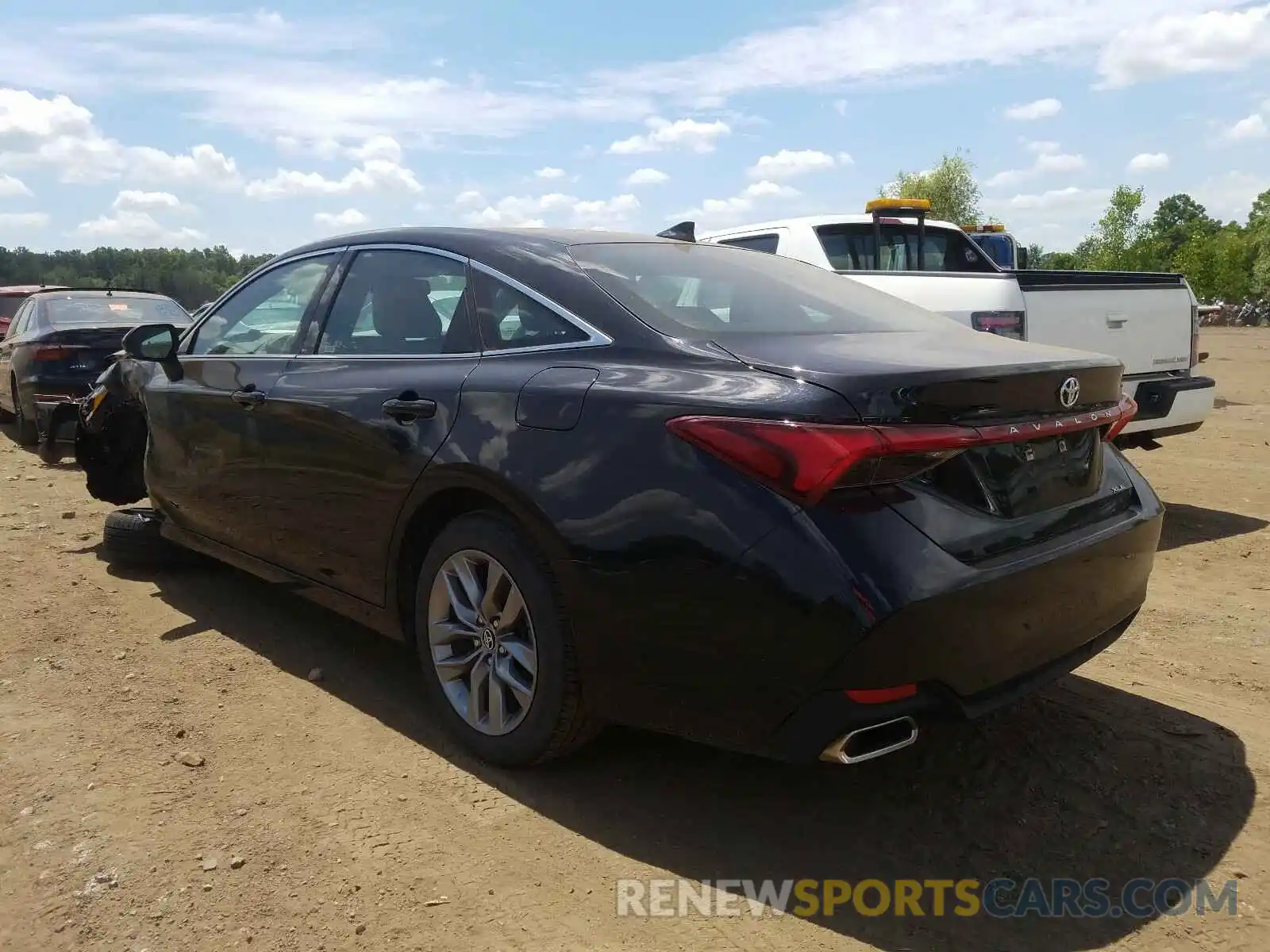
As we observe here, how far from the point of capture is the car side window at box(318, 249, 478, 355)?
3439mm

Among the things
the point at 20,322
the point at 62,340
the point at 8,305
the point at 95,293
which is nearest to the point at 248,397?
the point at 62,340

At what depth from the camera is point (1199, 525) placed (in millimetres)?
6547

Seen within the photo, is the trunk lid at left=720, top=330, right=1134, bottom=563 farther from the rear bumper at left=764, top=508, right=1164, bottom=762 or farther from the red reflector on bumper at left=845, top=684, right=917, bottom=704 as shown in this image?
the red reflector on bumper at left=845, top=684, right=917, bottom=704

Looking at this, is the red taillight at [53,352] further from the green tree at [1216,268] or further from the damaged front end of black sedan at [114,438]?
the green tree at [1216,268]

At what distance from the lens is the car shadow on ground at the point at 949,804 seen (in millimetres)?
2633

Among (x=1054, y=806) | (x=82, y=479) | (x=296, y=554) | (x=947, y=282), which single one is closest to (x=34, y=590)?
(x=296, y=554)

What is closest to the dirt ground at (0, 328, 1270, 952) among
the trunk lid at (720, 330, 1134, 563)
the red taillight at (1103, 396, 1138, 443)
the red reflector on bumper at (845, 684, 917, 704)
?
the red reflector on bumper at (845, 684, 917, 704)

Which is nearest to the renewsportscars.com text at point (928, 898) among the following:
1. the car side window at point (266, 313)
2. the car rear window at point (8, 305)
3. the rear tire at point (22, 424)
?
the car side window at point (266, 313)

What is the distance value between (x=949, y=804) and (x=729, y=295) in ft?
5.50

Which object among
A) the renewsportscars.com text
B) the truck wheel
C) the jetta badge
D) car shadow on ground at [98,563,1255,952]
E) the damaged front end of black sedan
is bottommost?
the renewsportscars.com text

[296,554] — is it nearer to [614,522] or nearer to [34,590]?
[614,522]

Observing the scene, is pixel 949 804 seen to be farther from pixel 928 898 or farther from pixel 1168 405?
pixel 1168 405

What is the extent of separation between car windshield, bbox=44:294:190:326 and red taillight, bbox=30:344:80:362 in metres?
0.38

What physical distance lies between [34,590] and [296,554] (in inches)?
83.5
